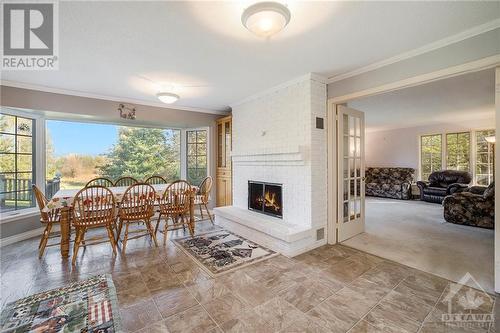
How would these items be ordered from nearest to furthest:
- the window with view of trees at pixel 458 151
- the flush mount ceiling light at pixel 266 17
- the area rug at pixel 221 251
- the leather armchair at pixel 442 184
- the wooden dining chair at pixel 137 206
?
the flush mount ceiling light at pixel 266 17 < the area rug at pixel 221 251 < the wooden dining chair at pixel 137 206 < the leather armchair at pixel 442 184 < the window with view of trees at pixel 458 151

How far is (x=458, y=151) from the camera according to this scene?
21.9ft

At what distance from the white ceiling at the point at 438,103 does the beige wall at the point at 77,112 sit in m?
3.60

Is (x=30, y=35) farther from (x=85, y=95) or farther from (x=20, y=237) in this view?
(x=20, y=237)

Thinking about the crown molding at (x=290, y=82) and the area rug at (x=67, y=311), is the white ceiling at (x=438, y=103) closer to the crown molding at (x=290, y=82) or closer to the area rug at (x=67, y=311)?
the crown molding at (x=290, y=82)

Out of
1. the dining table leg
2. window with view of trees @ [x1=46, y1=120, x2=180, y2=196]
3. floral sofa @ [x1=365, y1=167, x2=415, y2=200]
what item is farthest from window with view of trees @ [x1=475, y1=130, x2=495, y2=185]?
the dining table leg

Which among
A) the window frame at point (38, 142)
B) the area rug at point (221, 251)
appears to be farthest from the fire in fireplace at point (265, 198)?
the window frame at point (38, 142)

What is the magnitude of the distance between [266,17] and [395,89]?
1975 mm

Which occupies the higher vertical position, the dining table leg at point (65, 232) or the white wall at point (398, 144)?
the white wall at point (398, 144)

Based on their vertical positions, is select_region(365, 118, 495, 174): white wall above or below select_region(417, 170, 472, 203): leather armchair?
above

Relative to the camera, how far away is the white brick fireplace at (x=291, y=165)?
3125 millimetres

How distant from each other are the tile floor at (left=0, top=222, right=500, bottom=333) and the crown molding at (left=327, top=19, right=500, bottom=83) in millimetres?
2405

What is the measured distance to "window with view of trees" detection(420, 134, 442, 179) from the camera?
705cm

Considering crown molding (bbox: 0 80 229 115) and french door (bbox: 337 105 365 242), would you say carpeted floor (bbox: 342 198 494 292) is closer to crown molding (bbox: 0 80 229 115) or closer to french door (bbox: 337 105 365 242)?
french door (bbox: 337 105 365 242)

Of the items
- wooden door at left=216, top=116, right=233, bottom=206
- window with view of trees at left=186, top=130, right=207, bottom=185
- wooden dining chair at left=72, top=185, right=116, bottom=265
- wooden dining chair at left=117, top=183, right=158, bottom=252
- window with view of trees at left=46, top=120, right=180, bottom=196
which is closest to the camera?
wooden dining chair at left=72, top=185, right=116, bottom=265
